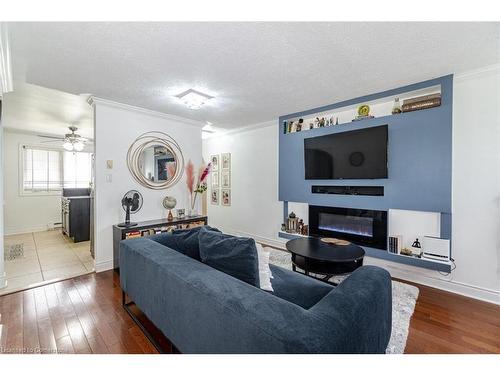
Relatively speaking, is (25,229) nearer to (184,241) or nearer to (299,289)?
(184,241)

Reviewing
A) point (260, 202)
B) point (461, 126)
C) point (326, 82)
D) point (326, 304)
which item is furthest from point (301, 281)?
point (260, 202)

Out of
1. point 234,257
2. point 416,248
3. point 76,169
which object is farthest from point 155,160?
point 416,248

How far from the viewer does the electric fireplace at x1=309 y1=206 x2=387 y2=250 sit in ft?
9.79

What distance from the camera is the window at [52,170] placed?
532cm

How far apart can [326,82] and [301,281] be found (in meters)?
2.20

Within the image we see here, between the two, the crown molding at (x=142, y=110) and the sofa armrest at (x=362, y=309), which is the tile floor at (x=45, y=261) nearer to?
the crown molding at (x=142, y=110)

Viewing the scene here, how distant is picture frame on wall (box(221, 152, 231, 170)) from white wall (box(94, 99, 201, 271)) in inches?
64.7

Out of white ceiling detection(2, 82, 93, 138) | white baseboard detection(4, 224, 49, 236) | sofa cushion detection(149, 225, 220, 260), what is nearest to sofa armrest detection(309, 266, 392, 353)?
sofa cushion detection(149, 225, 220, 260)

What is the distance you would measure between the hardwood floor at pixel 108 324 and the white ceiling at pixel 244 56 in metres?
2.31

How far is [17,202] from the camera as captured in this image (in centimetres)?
517

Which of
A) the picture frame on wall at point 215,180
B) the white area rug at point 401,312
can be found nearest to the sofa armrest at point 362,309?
the white area rug at point 401,312

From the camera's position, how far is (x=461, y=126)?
2.49 metres

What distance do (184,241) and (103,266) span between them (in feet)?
6.52

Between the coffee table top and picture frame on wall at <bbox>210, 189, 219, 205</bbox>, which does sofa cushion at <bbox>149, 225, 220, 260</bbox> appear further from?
picture frame on wall at <bbox>210, 189, 219, 205</bbox>
